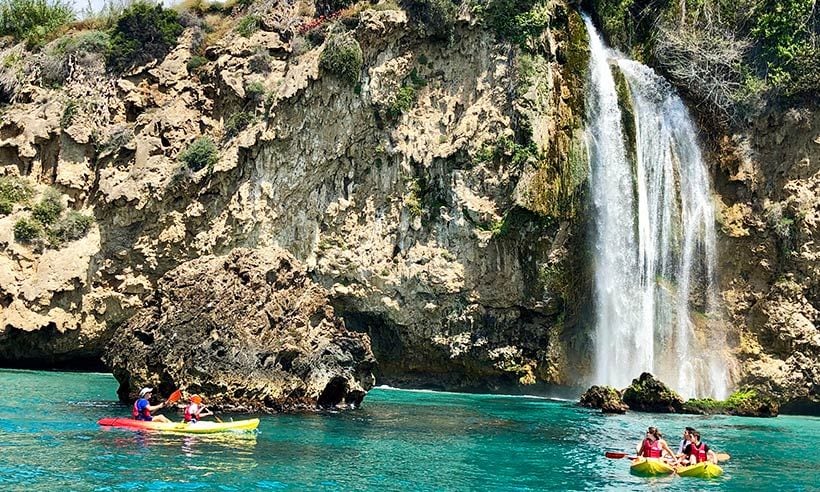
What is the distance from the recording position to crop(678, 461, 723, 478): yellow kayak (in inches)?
732

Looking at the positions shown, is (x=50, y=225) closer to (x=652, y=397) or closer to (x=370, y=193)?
(x=370, y=193)

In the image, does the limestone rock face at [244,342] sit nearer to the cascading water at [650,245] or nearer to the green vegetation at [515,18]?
the cascading water at [650,245]

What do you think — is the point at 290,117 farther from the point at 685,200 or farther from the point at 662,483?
the point at 662,483

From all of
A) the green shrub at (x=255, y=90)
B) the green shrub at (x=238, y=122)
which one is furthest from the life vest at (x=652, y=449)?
the green shrub at (x=255, y=90)

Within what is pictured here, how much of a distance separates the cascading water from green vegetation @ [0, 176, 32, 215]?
87.0 feet

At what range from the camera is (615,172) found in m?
36.8

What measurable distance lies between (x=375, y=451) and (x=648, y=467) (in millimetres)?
6154

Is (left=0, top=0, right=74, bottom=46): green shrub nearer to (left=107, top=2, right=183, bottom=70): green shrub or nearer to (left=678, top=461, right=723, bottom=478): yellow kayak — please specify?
(left=107, top=2, right=183, bottom=70): green shrub

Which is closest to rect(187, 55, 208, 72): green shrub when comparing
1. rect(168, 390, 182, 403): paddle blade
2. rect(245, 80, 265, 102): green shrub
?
rect(245, 80, 265, 102): green shrub

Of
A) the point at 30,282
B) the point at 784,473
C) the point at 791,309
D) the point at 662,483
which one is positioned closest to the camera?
the point at 662,483

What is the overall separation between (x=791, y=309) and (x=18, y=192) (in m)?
35.2

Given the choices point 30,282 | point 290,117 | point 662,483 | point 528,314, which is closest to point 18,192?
point 30,282

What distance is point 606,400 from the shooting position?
30141 millimetres

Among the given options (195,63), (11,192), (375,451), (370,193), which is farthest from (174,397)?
(195,63)
